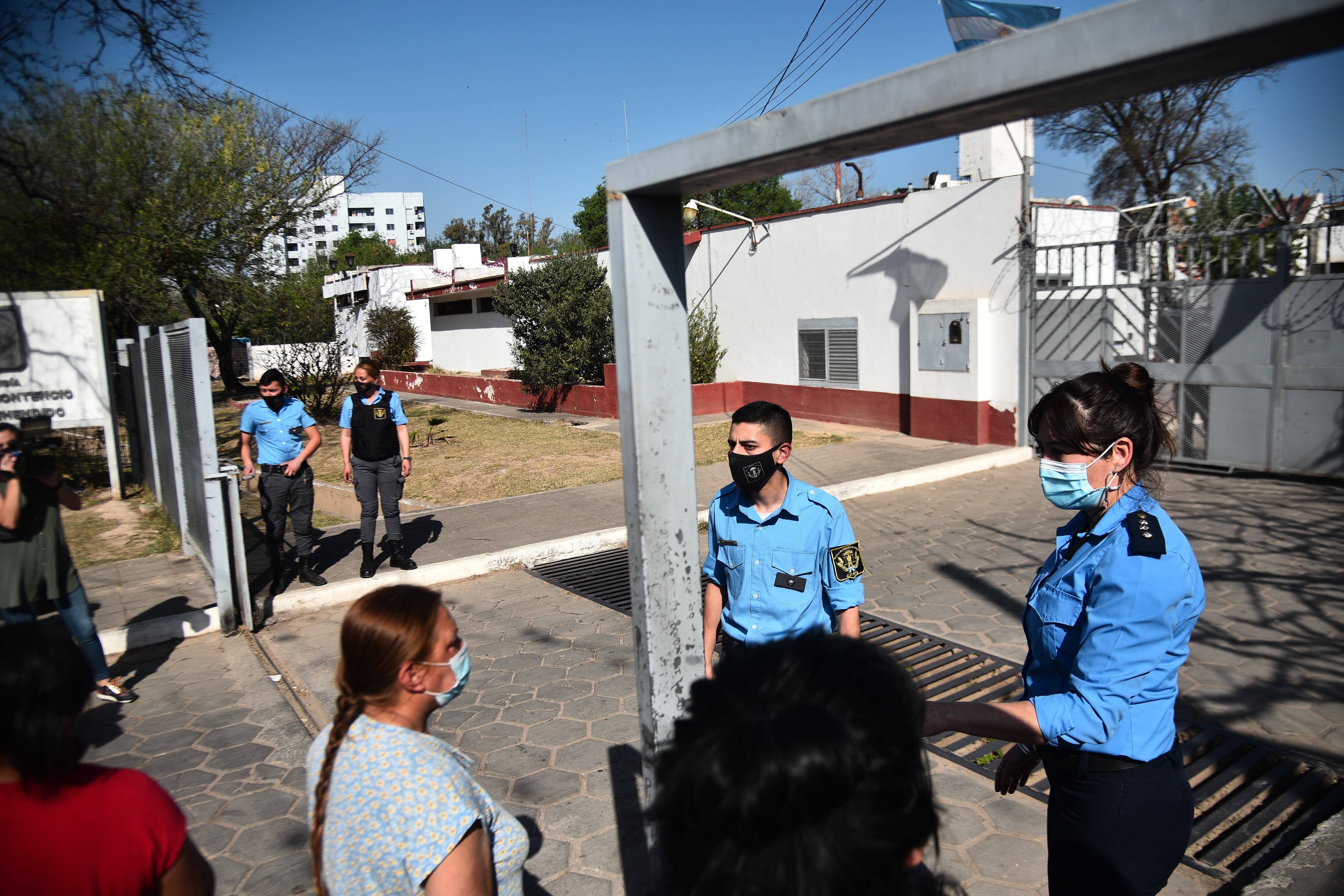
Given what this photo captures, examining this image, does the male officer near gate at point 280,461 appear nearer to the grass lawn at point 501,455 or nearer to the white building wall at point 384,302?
the grass lawn at point 501,455

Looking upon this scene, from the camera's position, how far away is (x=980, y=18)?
9.41 m

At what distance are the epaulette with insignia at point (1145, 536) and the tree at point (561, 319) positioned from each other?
58.8 feet

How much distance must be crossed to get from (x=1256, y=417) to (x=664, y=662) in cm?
1093

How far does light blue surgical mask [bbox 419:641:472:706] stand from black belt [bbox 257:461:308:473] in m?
5.55

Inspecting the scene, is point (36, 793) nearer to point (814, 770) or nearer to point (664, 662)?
point (664, 662)

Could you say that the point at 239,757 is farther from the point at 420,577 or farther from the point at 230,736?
the point at 420,577

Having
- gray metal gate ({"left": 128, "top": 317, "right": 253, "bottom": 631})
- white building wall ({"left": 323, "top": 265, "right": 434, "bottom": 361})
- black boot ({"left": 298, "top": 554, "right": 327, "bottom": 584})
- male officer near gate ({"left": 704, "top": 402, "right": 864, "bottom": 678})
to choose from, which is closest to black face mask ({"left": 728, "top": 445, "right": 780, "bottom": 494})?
male officer near gate ({"left": 704, "top": 402, "right": 864, "bottom": 678})

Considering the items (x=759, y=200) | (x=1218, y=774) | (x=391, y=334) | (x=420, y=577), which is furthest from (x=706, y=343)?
(x=759, y=200)

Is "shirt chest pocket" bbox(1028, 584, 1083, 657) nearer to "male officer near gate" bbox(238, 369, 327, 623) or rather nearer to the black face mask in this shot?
the black face mask

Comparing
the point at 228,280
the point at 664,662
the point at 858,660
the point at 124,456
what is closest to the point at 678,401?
the point at 664,662

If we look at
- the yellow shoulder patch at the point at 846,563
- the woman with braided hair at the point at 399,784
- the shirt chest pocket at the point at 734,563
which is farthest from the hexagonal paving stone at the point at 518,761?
the woman with braided hair at the point at 399,784

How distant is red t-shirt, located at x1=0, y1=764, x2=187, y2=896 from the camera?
5.42ft

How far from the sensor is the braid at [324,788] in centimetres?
177

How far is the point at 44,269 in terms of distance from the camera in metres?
12.5
